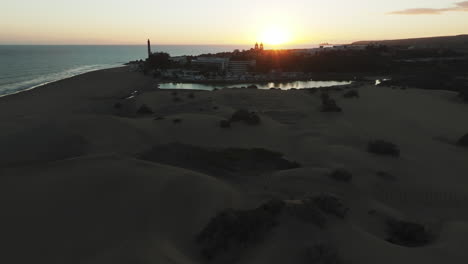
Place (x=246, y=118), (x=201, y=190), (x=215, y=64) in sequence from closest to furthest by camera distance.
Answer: (x=201, y=190)
(x=246, y=118)
(x=215, y=64)

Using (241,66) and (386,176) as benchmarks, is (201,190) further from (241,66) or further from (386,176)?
(241,66)

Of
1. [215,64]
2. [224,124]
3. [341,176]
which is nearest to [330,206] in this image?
[341,176]

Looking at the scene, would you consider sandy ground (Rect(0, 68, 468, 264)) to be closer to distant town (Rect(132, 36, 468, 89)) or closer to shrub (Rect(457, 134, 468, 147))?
shrub (Rect(457, 134, 468, 147))

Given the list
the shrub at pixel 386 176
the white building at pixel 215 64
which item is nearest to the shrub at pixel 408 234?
the shrub at pixel 386 176

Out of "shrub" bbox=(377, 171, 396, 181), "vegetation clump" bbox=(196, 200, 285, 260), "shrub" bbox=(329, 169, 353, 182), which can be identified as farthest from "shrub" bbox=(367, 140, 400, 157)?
"vegetation clump" bbox=(196, 200, 285, 260)

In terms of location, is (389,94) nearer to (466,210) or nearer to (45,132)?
(466,210)

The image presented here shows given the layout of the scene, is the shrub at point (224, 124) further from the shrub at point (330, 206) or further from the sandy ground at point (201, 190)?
the shrub at point (330, 206)

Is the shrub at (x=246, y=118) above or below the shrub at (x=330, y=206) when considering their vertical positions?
above

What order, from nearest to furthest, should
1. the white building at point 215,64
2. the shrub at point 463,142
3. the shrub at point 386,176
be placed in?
the shrub at point 386,176 < the shrub at point 463,142 < the white building at point 215,64
